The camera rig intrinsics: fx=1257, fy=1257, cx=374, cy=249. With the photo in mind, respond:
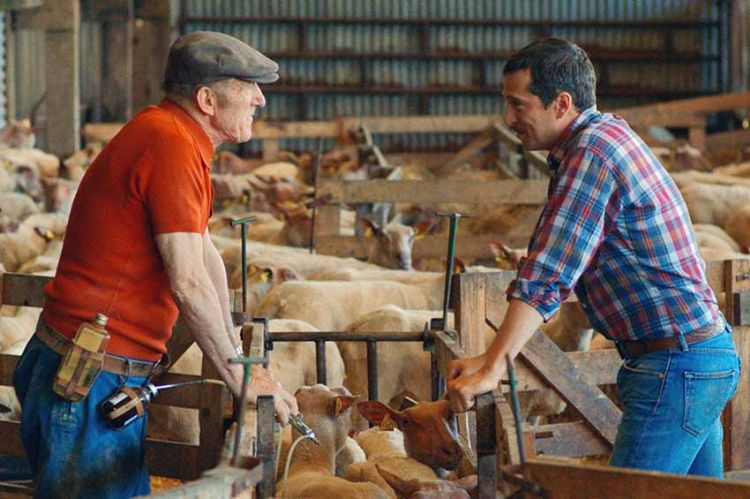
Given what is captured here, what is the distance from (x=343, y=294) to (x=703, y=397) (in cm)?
559

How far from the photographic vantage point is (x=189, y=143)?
3494 millimetres

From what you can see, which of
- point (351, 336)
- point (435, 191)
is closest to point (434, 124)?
point (435, 191)

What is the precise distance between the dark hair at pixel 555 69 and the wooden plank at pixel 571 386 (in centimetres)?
179

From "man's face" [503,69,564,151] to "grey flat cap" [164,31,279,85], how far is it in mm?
727

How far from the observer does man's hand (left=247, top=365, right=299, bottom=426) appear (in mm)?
3406

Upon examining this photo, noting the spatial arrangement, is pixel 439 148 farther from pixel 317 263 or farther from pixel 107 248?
pixel 107 248

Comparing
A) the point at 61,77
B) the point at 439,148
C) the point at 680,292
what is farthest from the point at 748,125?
the point at 680,292

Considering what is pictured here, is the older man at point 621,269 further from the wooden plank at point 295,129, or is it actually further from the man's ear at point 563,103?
the wooden plank at point 295,129

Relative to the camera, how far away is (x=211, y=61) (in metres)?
3.58

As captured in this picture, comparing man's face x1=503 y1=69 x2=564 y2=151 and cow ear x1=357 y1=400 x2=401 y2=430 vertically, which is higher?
man's face x1=503 y1=69 x2=564 y2=151

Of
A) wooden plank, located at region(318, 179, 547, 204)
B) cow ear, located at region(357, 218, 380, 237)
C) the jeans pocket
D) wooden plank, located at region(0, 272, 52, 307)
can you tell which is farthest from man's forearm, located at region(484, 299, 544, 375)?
cow ear, located at region(357, 218, 380, 237)

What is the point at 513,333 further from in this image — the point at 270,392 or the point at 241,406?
the point at 241,406

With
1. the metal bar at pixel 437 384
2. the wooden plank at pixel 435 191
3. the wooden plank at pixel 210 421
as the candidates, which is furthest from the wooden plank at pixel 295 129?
the wooden plank at pixel 210 421

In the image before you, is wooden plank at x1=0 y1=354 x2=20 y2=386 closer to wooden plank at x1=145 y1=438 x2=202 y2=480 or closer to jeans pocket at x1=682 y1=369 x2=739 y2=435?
wooden plank at x1=145 y1=438 x2=202 y2=480
